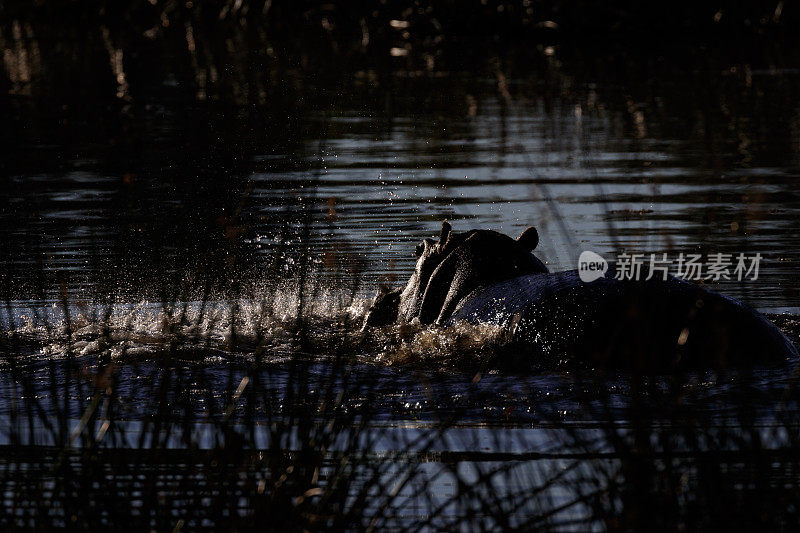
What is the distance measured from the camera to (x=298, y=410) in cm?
375

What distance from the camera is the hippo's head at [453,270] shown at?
21.9 ft

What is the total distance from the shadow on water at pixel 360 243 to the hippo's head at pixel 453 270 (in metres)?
0.22

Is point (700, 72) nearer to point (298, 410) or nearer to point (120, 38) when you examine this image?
point (120, 38)

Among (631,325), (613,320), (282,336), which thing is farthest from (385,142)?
(631,325)

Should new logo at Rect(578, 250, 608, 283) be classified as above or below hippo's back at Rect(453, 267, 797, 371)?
above

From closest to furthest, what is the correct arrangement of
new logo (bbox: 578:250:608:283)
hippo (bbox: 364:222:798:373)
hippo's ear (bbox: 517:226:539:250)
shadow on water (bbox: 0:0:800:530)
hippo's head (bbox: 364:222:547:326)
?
shadow on water (bbox: 0:0:800:530)
hippo (bbox: 364:222:798:373)
new logo (bbox: 578:250:608:283)
hippo's head (bbox: 364:222:547:326)
hippo's ear (bbox: 517:226:539:250)

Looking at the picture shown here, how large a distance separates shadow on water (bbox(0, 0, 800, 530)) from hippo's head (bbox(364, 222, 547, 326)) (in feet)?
0.73

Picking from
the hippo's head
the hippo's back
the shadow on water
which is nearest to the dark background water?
the shadow on water

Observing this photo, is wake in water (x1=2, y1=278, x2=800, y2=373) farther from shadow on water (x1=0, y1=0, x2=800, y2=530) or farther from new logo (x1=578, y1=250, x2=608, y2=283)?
new logo (x1=578, y1=250, x2=608, y2=283)

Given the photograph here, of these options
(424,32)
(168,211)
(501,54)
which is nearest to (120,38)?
(424,32)

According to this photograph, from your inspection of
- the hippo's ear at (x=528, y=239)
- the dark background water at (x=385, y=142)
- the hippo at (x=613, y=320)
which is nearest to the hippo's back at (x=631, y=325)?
the hippo at (x=613, y=320)

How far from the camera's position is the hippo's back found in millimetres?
5336

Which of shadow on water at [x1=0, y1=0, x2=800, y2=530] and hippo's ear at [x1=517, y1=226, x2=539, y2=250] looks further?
hippo's ear at [x1=517, y1=226, x2=539, y2=250]

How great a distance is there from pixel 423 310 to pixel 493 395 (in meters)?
1.53
